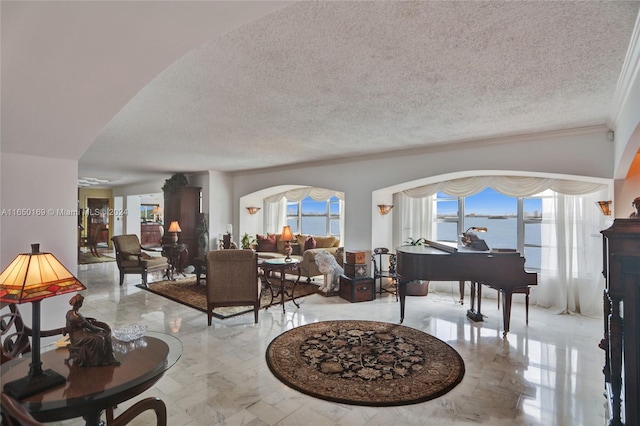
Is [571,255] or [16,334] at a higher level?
[571,255]

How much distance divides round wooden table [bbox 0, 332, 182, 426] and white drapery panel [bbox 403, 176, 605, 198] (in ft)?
17.1

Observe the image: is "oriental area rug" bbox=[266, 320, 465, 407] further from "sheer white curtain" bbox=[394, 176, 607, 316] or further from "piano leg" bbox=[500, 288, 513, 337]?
"sheer white curtain" bbox=[394, 176, 607, 316]

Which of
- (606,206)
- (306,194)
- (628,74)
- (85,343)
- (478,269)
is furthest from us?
(306,194)

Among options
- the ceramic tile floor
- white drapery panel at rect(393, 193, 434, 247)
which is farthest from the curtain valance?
the ceramic tile floor

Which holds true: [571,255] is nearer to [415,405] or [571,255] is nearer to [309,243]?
[415,405]

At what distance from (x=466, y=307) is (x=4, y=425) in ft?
17.4

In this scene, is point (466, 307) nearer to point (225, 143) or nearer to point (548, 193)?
point (548, 193)

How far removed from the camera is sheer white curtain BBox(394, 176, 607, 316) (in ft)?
15.5

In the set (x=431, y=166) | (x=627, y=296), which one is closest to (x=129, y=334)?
(x=627, y=296)

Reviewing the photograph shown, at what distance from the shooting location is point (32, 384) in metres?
1.41

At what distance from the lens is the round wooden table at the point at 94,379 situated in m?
1.34

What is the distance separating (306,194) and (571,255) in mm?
5358

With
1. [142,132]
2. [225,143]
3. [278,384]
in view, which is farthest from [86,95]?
[225,143]

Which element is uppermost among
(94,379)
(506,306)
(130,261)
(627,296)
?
(627,296)
